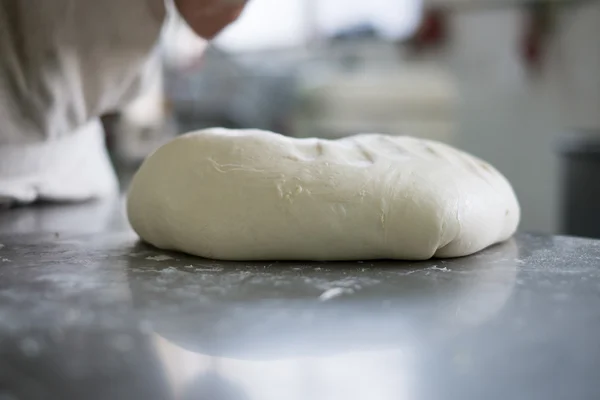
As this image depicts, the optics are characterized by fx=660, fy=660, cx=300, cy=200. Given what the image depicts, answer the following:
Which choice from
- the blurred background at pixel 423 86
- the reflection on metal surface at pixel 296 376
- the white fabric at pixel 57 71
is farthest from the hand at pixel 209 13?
the blurred background at pixel 423 86

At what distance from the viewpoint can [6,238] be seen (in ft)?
3.24

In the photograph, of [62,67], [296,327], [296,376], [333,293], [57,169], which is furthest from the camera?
[57,169]

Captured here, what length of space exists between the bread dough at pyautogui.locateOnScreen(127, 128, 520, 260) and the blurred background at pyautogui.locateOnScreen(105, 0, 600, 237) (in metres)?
1.45

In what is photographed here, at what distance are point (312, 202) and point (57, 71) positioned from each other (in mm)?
628

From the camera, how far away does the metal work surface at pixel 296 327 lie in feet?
1.46

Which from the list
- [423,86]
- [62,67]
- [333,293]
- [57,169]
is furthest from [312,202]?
[423,86]

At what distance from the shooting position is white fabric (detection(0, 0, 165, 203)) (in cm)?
114

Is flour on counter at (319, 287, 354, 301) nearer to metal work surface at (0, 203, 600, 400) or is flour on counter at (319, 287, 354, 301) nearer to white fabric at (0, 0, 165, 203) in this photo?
metal work surface at (0, 203, 600, 400)

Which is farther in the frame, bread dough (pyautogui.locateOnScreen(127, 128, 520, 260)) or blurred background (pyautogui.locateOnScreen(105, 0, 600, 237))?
blurred background (pyautogui.locateOnScreen(105, 0, 600, 237))

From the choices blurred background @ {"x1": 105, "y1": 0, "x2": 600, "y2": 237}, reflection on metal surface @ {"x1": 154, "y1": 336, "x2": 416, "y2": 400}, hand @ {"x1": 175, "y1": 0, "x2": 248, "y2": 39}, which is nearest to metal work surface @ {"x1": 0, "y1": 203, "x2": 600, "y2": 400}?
reflection on metal surface @ {"x1": 154, "y1": 336, "x2": 416, "y2": 400}

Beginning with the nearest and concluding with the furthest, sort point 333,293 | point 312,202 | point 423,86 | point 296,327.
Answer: point 296,327, point 333,293, point 312,202, point 423,86

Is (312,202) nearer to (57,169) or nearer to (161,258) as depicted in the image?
(161,258)

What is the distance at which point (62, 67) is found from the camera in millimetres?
1177

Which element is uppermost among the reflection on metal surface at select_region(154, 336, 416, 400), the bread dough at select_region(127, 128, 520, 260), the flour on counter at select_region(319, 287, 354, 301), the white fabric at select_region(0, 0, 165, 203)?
the white fabric at select_region(0, 0, 165, 203)
